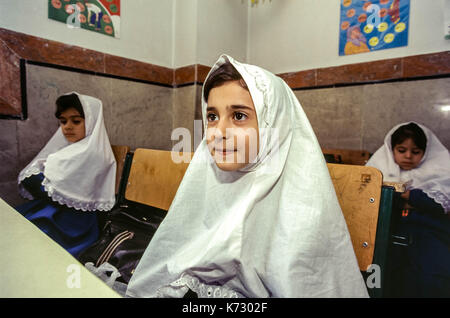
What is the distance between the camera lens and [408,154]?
6.68 ft

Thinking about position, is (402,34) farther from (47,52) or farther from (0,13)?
(0,13)

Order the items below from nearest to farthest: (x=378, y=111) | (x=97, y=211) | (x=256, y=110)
Result: (x=256, y=110) < (x=97, y=211) < (x=378, y=111)

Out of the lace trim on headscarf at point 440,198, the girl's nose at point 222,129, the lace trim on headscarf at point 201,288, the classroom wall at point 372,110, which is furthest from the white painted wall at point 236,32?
the lace trim on headscarf at point 201,288

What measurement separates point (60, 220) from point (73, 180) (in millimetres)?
237

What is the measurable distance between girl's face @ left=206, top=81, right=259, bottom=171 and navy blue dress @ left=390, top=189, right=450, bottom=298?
46.6 inches

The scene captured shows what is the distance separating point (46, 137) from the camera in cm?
221

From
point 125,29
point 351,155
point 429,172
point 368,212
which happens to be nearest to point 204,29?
point 125,29

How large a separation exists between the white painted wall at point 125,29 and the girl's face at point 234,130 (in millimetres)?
2106

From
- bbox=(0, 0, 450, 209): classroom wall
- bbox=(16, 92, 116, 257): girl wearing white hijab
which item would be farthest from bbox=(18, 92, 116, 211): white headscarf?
bbox=(0, 0, 450, 209): classroom wall

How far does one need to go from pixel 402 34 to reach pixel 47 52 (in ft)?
9.92

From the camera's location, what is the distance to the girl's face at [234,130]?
2.44ft

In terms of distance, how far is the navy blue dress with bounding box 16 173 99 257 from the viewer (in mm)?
1450

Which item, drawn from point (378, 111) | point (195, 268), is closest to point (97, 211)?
point (195, 268)

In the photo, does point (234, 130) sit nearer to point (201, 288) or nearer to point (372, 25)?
point (201, 288)
